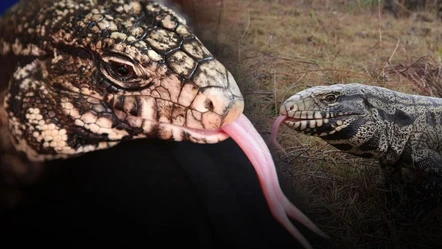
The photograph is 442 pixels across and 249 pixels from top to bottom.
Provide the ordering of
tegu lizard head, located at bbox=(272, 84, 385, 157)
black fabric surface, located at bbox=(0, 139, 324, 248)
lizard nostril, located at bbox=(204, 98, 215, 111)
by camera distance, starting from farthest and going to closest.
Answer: tegu lizard head, located at bbox=(272, 84, 385, 157) < black fabric surface, located at bbox=(0, 139, 324, 248) < lizard nostril, located at bbox=(204, 98, 215, 111)

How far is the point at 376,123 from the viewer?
1.17 metres

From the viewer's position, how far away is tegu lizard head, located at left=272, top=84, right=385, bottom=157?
94 cm

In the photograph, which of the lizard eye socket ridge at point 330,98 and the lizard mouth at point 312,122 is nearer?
the lizard mouth at point 312,122

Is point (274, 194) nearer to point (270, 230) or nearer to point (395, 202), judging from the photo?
point (270, 230)

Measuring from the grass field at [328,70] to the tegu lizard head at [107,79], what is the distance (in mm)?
137

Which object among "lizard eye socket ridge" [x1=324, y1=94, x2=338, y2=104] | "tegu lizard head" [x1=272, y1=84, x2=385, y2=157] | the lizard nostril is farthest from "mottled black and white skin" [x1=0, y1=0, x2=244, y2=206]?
"lizard eye socket ridge" [x1=324, y1=94, x2=338, y2=104]

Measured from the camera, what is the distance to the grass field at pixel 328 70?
85cm

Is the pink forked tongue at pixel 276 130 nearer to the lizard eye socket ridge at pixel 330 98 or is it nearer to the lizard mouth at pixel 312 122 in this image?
the lizard mouth at pixel 312 122

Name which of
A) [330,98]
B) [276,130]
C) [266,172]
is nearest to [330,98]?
[330,98]

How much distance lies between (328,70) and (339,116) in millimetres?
189

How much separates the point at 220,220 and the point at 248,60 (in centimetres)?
27

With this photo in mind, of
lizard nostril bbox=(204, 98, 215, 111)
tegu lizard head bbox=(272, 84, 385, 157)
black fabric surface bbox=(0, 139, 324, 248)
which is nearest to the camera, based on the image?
lizard nostril bbox=(204, 98, 215, 111)

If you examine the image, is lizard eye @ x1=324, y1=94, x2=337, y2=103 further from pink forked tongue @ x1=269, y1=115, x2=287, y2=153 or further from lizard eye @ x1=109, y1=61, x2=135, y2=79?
lizard eye @ x1=109, y1=61, x2=135, y2=79

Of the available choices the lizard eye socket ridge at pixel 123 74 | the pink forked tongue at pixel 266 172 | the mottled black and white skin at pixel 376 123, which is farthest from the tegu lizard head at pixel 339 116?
the lizard eye socket ridge at pixel 123 74
